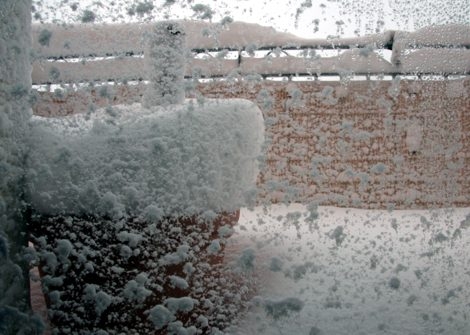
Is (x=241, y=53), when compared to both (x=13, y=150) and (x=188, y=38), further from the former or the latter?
(x=13, y=150)

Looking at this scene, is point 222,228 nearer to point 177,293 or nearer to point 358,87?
point 177,293

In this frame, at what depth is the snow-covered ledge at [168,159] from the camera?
0.66 meters

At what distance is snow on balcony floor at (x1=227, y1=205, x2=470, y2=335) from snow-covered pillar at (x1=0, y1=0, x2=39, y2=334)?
28 centimetres

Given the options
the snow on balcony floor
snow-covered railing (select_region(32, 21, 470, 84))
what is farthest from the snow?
the snow on balcony floor

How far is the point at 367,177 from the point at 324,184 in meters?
0.05

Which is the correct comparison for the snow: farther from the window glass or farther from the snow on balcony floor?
the snow on balcony floor

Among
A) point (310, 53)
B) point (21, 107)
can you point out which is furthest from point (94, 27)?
point (310, 53)

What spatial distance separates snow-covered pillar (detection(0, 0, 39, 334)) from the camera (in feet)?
2.18

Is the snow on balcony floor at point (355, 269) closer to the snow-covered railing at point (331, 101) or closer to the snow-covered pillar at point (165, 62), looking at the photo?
the snow-covered railing at point (331, 101)

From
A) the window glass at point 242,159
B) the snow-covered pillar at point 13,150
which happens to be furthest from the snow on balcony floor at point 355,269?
the snow-covered pillar at point 13,150

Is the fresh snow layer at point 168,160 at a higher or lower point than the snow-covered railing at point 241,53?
lower

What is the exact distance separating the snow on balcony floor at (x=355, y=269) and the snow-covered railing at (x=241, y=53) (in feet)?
0.59

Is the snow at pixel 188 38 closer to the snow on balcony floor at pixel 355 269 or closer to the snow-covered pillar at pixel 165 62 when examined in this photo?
the snow-covered pillar at pixel 165 62

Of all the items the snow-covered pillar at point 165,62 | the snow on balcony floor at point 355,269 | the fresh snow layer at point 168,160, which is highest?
the snow-covered pillar at point 165,62
